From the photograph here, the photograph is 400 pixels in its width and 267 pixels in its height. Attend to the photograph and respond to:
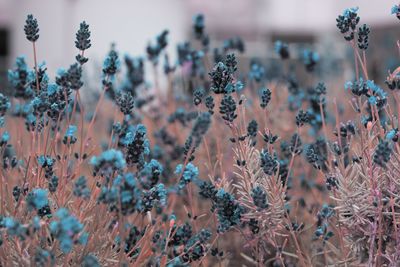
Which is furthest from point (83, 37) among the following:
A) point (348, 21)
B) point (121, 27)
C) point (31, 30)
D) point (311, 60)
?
point (121, 27)

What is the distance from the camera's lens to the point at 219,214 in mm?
A: 2021

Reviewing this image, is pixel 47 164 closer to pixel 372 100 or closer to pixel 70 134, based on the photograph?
pixel 70 134

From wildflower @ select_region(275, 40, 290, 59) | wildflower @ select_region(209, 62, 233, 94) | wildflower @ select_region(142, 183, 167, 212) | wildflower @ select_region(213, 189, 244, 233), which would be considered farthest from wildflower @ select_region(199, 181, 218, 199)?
wildflower @ select_region(275, 40, 290, 59)

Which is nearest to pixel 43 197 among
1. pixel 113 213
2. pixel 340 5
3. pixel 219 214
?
pixel 113 213

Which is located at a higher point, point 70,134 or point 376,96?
point 376,96

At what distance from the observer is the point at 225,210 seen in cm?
197

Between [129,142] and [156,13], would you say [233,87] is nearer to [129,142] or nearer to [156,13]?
[129,142]

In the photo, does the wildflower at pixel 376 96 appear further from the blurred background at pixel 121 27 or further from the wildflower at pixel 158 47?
the blurred background at pixel 121 27

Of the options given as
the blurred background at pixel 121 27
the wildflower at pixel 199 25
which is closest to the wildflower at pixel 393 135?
the wildflower at pixel 199 25

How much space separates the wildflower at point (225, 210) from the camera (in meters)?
1.96

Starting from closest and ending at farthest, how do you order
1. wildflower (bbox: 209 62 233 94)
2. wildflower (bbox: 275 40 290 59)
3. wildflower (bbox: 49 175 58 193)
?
wildflower (bbox: 49 175 58 193) → wildflower (bbox: 209 62 233 94) → wildflower (bbox: 275 40 290 59)

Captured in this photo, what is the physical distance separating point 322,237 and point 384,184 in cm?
30

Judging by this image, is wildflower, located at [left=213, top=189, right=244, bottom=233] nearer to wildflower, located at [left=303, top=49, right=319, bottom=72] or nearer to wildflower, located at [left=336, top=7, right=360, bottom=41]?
wildflower, located at [left=336, top=7, right=360, bottom=41]

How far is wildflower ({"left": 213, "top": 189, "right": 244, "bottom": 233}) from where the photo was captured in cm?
196
